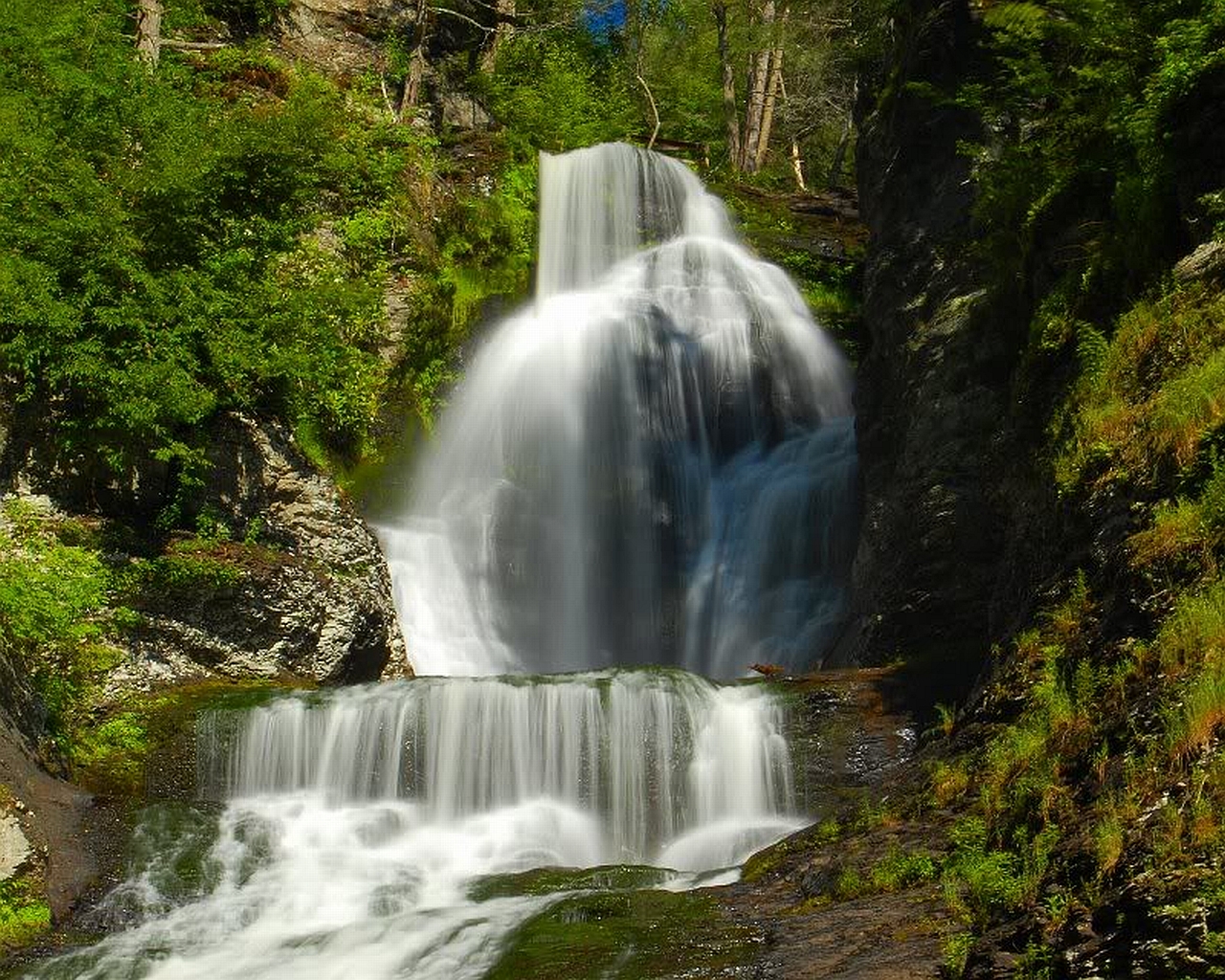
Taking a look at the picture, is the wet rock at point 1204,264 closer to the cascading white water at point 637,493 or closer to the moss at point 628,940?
the moss at point 628,940

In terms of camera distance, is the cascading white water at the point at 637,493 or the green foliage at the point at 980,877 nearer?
the green foliage at the point at 980,877

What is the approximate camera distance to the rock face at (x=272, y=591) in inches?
525

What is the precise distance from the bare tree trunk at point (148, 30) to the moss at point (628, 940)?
15.9 metres

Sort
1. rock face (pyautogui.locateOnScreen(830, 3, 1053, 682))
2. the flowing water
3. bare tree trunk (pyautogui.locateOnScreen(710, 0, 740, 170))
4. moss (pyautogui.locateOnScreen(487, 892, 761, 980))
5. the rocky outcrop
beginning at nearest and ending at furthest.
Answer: moss (pyautogui.locateOnScreen(487, 892, 761, 980)) < the flowing water < rock face (pyautogui.locateOnScreen(830, 3, 1053, 682)) < the rocky outcrop < bare tree trunk (pyautogui.locateOnScreen(710, 0, 740, 170))

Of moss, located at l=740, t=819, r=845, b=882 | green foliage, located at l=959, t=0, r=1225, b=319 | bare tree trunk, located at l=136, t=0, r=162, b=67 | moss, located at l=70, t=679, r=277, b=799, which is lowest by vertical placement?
moss, located at l=740, t=819, r=845, b=882

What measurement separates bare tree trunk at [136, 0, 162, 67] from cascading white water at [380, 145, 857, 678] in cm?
689

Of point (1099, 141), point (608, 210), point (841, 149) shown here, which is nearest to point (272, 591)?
point (1099, 141)

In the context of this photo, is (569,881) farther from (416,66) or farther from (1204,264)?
(416,66)

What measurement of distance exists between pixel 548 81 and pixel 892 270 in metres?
13.5

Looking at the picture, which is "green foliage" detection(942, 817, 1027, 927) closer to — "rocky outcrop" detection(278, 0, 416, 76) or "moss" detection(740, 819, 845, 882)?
"moss" detection(740, 819, 845, 882)

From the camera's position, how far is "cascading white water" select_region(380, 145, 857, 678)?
17.2 m

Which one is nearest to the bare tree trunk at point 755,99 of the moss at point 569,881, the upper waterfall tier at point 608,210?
the upper waterfall tier at point 608,210

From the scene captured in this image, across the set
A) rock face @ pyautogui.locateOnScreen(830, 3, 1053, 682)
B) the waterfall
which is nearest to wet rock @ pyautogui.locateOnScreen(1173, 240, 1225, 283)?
rock face @ pyautogui.locateOnScreen(830, 3, 1053, 682)

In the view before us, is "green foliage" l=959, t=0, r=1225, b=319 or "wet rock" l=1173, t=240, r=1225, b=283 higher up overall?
"green foliage" l=959, t=0, r=1225, b=319
